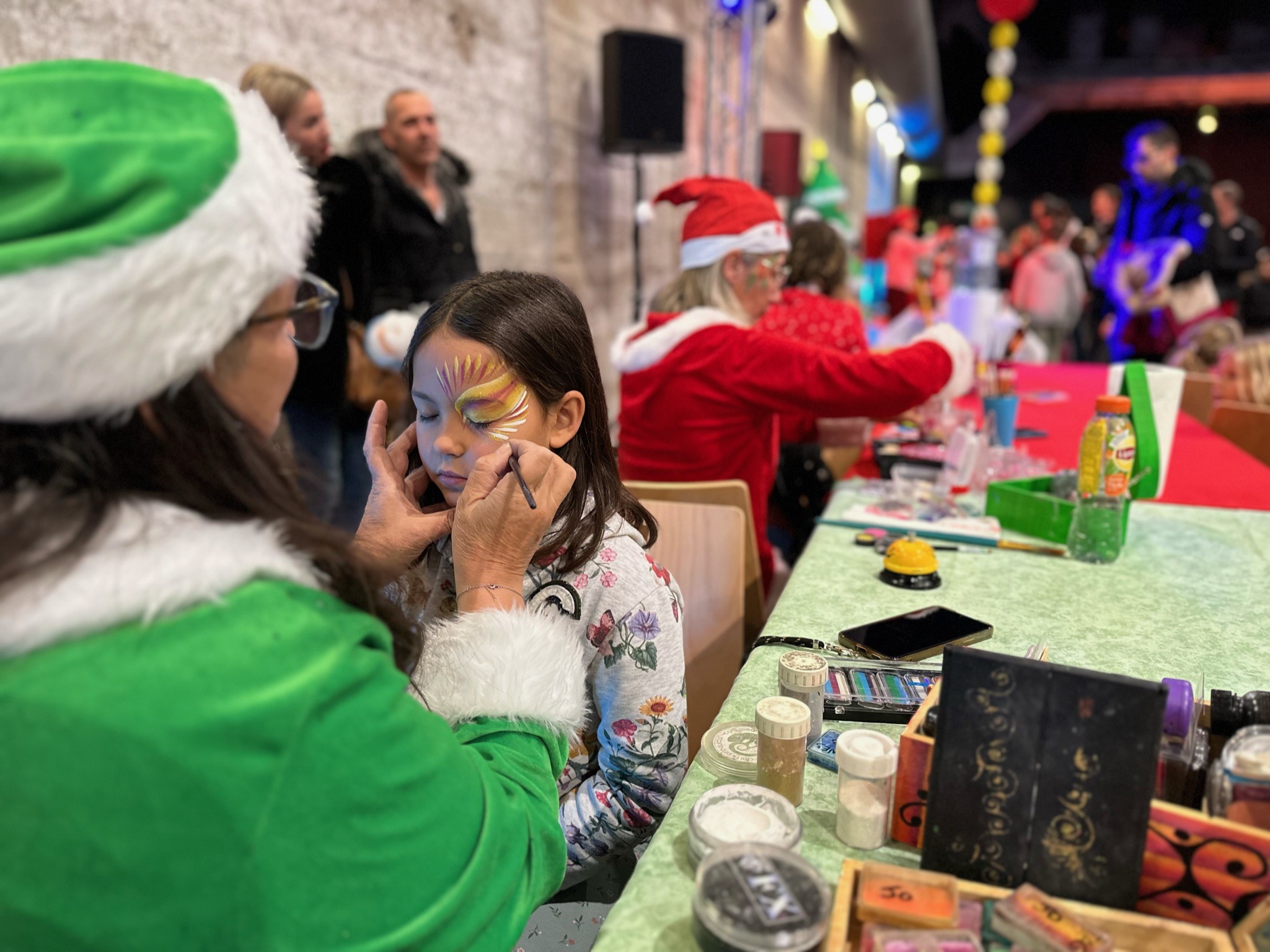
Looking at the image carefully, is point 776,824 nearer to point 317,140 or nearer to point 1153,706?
point 1153,706

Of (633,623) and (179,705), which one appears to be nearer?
(179,705)

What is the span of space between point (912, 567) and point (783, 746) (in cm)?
78

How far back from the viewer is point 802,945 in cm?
69

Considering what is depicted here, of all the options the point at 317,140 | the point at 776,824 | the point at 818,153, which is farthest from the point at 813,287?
the point at 818,153

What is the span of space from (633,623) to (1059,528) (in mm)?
1080

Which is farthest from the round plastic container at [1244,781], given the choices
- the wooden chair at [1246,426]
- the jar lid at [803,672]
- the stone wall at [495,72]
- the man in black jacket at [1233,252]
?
the man in black jacket at [1233,252]

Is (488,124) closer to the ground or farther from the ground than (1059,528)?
farther from the ground

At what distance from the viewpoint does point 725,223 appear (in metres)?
2.53

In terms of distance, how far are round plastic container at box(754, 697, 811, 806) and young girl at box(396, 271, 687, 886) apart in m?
0.24

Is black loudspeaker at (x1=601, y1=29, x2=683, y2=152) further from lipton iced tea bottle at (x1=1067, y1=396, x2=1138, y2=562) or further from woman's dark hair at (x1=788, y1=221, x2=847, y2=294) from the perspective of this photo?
lipton iced tea bottle at (x1=1067, y1=396, x2=1138, y2=562)

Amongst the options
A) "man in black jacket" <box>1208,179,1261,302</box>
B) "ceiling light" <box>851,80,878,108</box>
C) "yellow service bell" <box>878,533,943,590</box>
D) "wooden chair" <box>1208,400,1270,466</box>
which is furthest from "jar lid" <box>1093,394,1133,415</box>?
"ceiling light" <box>851,80,878,108</box>

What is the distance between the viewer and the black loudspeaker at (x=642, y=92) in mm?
4605

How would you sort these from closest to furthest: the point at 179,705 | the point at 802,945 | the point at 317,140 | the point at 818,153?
the point at 179,705 → the point at 802,945 → the point at 317,140 → the point at 818,153

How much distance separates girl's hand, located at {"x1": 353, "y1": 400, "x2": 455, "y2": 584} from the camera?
1.17 meters
